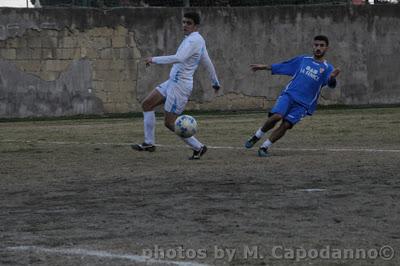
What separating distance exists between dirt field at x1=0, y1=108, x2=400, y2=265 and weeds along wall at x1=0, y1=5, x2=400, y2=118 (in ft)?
37.8

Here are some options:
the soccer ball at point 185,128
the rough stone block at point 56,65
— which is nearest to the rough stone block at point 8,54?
the rough stone block at point 56,65

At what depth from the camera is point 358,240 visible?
611 centimetres

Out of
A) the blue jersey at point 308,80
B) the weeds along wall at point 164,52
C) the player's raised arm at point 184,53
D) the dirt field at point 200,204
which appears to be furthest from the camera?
the weeds along wall at point 164,52

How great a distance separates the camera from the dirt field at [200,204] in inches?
229

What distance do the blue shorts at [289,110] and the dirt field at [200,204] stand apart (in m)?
0.46

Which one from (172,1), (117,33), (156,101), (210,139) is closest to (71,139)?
(210,139)

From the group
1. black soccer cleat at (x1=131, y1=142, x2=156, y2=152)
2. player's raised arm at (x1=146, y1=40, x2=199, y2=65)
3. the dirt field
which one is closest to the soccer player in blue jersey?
the dirt field

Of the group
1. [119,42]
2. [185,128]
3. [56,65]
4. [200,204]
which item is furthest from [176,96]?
[119,42]

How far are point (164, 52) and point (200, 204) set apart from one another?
19207mm

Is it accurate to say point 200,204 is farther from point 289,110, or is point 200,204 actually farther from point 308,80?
point 308,80

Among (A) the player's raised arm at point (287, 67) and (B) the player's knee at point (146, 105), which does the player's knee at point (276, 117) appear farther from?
(B) the player's knee at point (146, 105)

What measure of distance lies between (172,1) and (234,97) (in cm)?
326

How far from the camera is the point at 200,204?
7840 millimetres

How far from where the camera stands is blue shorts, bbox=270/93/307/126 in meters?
13.1
